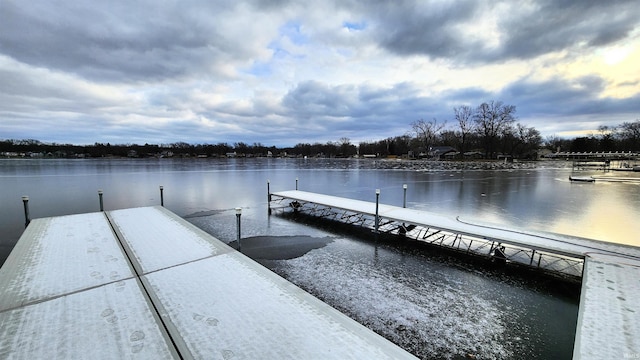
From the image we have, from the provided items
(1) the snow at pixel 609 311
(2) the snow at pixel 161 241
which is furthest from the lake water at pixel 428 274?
(2) the snow at pixel 161 241

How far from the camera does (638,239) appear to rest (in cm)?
653

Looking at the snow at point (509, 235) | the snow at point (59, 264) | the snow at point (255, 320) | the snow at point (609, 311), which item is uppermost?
the snow at point (59, 264)

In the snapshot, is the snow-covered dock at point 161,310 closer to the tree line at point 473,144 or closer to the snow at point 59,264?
the snow at point 59,264

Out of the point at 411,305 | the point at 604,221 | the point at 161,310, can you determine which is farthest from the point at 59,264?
the point at 604,221

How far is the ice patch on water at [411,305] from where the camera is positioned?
3150mm

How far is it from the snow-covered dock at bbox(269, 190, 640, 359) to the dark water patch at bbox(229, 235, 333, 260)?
6.32 ft

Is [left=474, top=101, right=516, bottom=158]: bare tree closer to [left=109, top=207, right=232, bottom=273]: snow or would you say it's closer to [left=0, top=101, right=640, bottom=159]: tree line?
[left=0, top=101, right=640, bottom=159]: tree line

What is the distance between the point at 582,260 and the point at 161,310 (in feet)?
22.9

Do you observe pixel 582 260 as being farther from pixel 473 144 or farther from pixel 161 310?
pixel 473 144

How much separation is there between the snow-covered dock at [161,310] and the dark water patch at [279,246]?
5.01 ft

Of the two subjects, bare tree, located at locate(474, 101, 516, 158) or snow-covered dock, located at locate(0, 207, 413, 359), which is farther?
bare tree, located at locate(474, 101, 516, 158)

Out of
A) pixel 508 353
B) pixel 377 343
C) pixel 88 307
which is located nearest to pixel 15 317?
pixel 88 307

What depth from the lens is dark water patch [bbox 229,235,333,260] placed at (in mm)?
5891

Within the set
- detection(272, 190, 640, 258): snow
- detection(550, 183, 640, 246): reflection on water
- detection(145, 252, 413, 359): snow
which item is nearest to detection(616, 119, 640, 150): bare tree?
detection(550, 183, 640, 246): reflection on water
